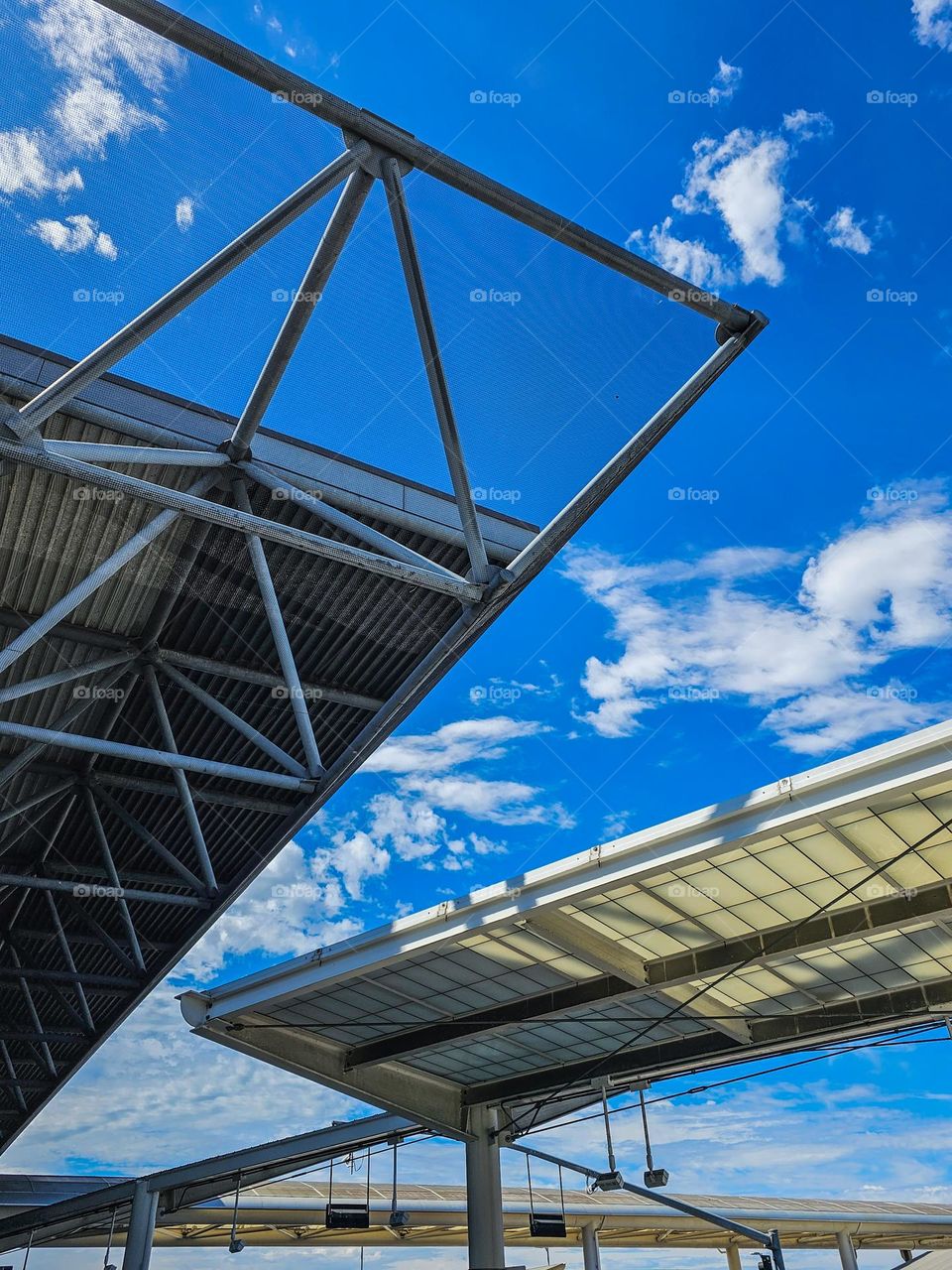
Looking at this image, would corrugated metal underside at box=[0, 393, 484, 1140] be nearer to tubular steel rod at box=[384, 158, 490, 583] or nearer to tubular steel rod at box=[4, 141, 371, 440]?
tubular steel rod at box=[4, 141, 371, 440]

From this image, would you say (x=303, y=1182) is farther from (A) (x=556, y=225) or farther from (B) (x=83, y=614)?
(A) (x=556, y=225)

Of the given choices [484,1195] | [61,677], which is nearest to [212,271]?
[61,677]

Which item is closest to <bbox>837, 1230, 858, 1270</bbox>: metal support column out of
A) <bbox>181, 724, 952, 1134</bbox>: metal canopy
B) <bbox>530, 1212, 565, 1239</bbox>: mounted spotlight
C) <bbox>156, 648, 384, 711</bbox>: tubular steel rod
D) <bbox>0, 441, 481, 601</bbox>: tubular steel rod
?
<bbox>530, 1212, 565, 1239</bbox>: mounted spotlight

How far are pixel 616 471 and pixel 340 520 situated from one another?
3.77 m

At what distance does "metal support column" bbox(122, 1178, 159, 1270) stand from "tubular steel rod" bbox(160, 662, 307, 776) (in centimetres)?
1825

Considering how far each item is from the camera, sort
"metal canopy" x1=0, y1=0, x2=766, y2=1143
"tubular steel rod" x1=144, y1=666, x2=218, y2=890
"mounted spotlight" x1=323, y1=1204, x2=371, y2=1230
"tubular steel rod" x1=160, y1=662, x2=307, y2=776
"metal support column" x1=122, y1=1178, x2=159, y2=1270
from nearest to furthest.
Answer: "metal canopy" x1=0, y1=0, x2=766, y2=1143 → "tubular steel rod" x1=160, y1=662, x2=307, y2=776 → "tubular steel rod" x1=144, y1=666, x2=218, y2=890 → "mounted spotlight" x1=323, y1=1204, x2=371, y2=1230 → "metal support column" x1=122, y1=1178, x2=159, y2=1270

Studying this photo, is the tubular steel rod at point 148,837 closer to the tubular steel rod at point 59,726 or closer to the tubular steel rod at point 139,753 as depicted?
the tubular steel rod at point 59,726

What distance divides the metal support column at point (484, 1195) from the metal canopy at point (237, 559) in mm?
7728

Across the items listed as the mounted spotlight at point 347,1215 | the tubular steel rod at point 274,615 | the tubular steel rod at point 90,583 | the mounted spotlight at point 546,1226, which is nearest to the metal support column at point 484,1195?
the mounted spotlight at point 546,1226

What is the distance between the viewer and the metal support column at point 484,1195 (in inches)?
839

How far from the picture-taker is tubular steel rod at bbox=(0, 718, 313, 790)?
14273 millimetres

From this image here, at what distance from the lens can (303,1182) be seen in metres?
43.4

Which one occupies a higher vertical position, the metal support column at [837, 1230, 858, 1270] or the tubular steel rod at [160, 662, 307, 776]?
the tubular steel rod at [160, 662, 307, 776]

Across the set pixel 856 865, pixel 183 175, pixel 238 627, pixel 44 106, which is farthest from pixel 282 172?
pixel 856 865
